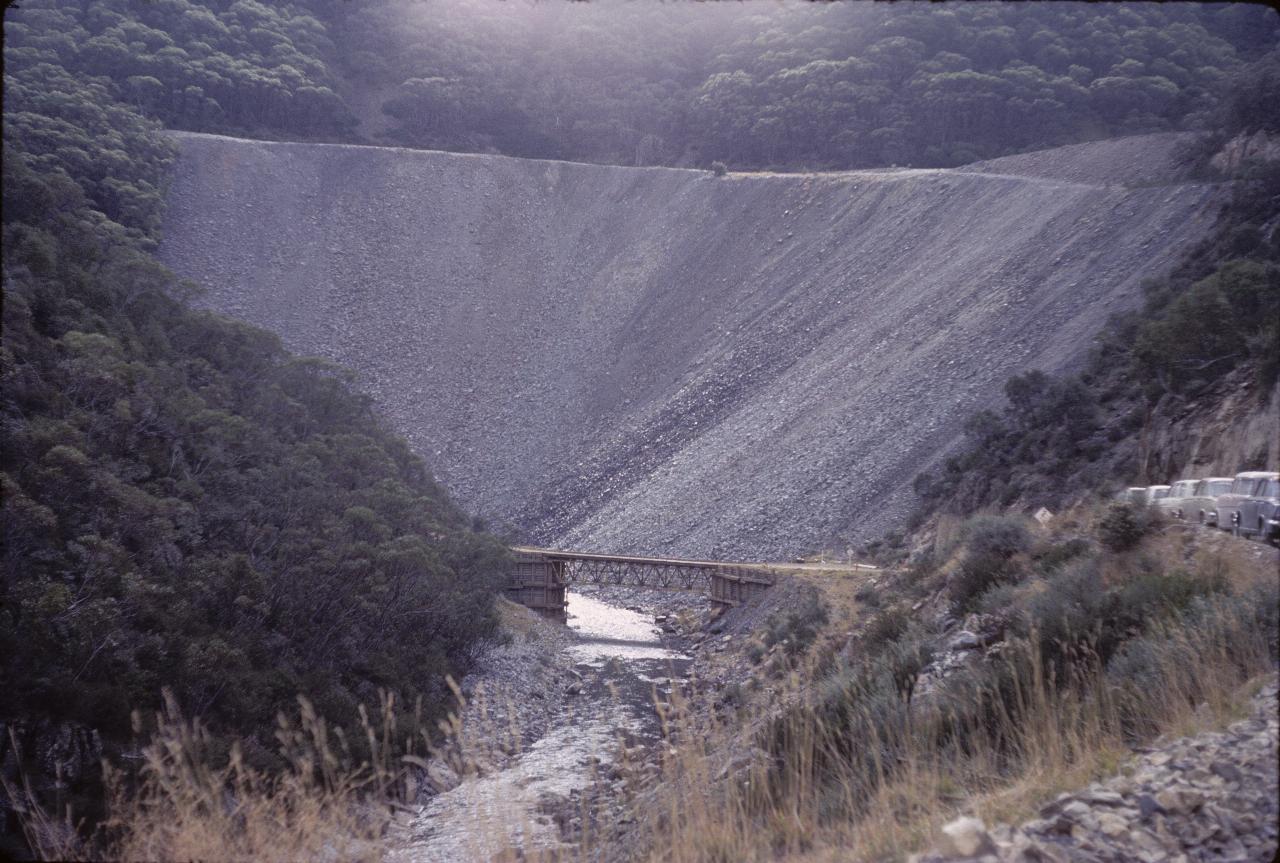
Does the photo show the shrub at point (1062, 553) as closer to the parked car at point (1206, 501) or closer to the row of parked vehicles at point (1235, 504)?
the row of parked vehicles at point (1235, 504)

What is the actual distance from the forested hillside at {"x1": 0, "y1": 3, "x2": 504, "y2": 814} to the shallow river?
3.35 metres

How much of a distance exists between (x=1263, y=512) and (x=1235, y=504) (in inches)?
25.8

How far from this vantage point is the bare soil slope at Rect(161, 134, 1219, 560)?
40.0 meters

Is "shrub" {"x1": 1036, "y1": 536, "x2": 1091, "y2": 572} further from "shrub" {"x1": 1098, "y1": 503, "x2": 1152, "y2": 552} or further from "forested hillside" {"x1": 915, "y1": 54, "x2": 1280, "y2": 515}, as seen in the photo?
"forested hillside" {"x1": 915, "y1": 54, "x2": 1280, "y2": 515}

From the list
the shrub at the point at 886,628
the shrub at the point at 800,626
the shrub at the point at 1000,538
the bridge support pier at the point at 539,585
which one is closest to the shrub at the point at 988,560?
the shrub at the point at 1000,538

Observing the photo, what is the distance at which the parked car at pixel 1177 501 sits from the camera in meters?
13.2

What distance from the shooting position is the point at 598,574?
130ft

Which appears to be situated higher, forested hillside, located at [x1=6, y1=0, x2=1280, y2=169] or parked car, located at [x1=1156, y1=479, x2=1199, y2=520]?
forested hillside, located at [x1=6, y1=0, x2=1280, y2=169]

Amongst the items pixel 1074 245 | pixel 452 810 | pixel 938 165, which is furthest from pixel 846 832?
pixel 938 165

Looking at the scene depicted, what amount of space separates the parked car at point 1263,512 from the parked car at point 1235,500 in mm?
71

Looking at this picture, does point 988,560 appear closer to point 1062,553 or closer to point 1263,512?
point 1062,553

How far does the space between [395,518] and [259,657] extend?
414 inches

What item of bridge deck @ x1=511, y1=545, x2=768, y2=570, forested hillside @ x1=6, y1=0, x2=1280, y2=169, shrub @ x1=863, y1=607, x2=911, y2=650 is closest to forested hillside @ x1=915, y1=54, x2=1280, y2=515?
shrub @ x1=863, y1=607, x2=911, y2=650

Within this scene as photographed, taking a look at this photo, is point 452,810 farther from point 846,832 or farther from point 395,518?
point 395,518
